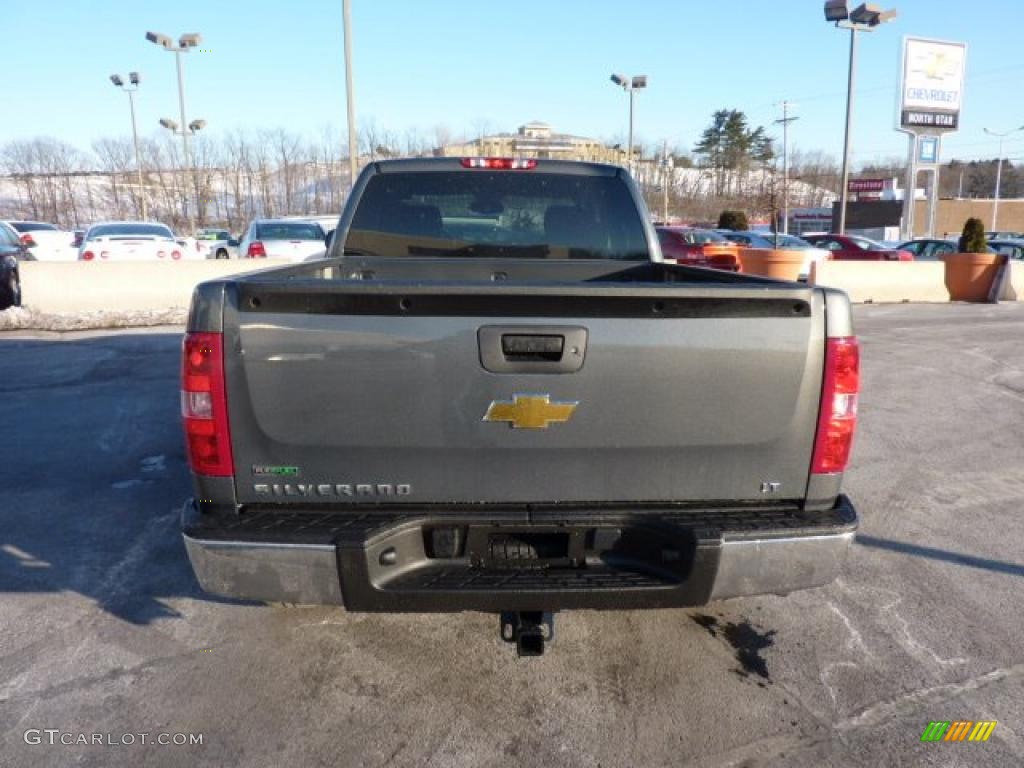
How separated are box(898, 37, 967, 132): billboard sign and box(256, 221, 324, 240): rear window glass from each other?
3439cm

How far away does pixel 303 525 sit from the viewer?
8.09 feet

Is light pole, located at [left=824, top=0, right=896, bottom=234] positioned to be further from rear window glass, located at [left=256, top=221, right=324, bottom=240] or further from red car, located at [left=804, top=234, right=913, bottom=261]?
rear window glass, located at [left=256, top=221, right=324, bottom=240]

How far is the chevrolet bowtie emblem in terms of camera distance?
2.43 m

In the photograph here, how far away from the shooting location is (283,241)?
603 inches

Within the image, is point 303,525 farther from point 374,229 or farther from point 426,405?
point 374,229

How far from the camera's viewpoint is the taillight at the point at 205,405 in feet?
7.81

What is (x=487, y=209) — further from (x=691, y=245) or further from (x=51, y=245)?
(x=51, y=245)

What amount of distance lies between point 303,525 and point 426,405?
23.1 inches

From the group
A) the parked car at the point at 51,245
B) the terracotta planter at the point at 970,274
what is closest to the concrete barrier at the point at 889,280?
the terracotta planter at the point at 970,274

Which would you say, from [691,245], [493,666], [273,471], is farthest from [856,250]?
[273,471]

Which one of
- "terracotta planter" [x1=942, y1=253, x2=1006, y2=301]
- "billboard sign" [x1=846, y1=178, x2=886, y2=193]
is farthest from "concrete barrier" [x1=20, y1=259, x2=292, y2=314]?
"billboard sign" [x1=846, y1=178, x2=886, y2=193]

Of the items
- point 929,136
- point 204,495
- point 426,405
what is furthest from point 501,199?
point 929,136

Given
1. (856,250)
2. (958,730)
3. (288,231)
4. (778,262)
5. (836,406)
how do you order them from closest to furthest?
(836,406)
(958,730)
(288,231)
(778,262)
(856,250)

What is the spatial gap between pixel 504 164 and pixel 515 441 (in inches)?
97.5
